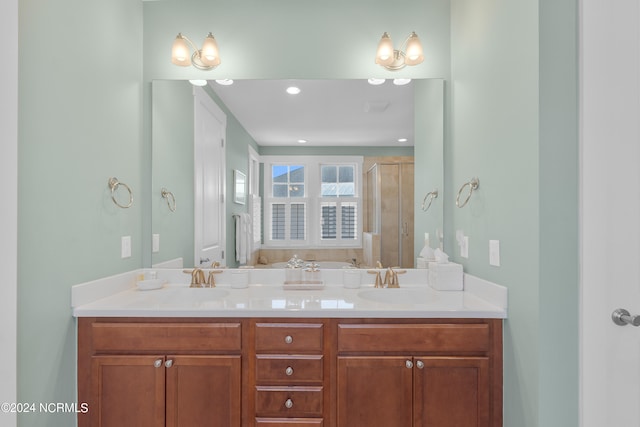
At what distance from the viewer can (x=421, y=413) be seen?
1504mm

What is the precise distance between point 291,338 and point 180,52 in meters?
1.73

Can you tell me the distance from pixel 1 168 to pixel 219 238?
1.16 metres

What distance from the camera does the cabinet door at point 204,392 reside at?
59.6 inches

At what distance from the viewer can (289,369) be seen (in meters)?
1.52

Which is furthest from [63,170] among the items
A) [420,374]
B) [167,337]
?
[420,374]

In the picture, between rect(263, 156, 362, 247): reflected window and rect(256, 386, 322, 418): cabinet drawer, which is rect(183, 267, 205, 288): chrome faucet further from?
rect(256, 386, 322, 418): cabinet drawer

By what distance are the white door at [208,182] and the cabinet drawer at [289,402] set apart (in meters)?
0.89

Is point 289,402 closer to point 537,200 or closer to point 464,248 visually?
point 464,248

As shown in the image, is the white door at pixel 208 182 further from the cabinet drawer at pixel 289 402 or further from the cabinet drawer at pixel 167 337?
the cabinet drawer at pixel 289 402

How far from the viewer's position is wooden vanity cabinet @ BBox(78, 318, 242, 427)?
152 cm

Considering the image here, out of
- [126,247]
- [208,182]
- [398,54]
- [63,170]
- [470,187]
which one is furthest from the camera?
[208,182]

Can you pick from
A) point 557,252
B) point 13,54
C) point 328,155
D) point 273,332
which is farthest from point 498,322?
point 13,54

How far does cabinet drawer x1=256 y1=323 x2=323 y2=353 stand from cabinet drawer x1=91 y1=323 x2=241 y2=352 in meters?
0.11
